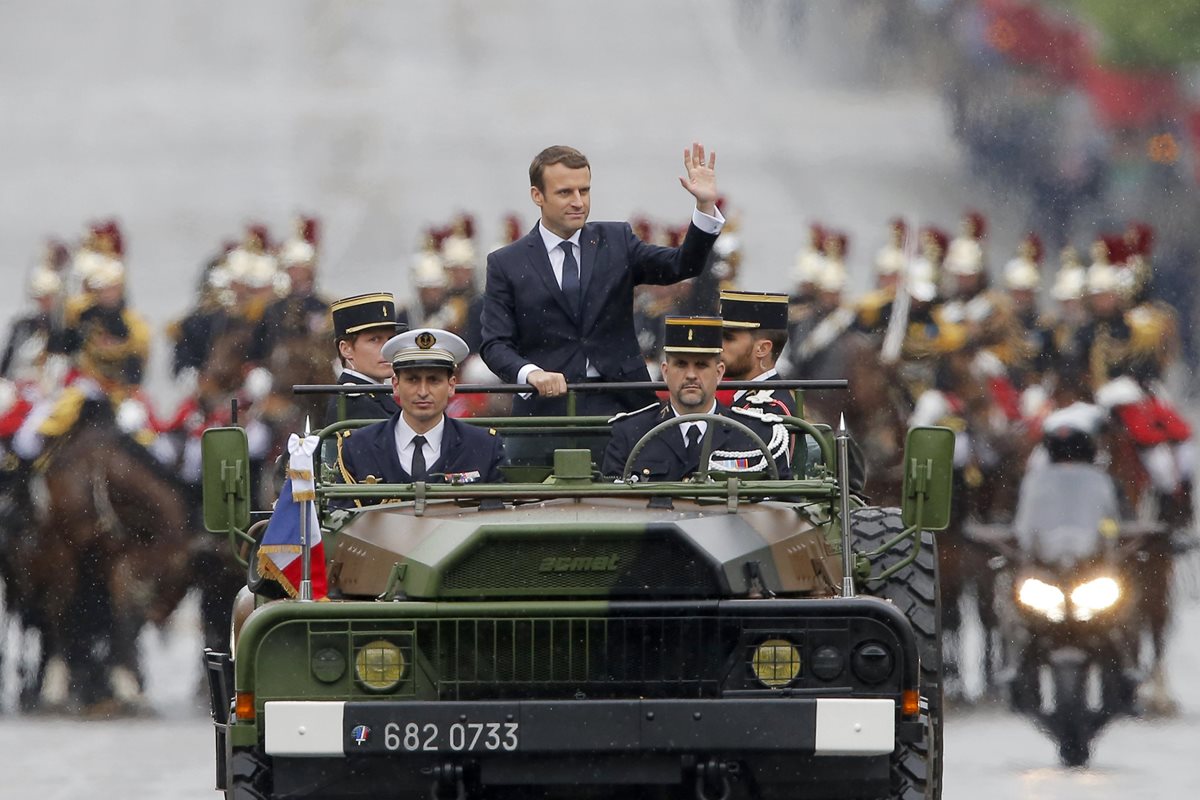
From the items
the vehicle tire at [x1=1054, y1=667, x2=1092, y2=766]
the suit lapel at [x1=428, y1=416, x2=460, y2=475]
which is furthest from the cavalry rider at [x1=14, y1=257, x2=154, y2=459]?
the suit lapel at [x1=428, y1=416, x2=460, y2=475]

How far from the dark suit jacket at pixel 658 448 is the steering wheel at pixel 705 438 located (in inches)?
9.2

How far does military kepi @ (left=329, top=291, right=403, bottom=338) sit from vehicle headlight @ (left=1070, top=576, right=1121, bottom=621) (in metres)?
4.88

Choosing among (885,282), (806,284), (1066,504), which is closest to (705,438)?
(1066,504)

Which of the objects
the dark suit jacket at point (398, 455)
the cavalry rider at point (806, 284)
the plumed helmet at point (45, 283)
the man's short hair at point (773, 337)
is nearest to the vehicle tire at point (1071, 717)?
the man's short hair at point (773, 337)

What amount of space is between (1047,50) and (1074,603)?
18.7 metres

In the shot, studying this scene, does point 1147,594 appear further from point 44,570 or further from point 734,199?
point 734,199

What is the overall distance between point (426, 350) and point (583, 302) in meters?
1.29

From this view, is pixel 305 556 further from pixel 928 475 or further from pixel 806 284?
pixel 806 284

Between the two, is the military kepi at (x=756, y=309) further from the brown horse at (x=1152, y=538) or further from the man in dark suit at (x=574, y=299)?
the brown horse at (x=1152, y=538)

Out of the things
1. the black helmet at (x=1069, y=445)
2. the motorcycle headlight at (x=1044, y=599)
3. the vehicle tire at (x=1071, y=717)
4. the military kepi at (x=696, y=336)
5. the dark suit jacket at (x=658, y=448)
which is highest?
the military kepi at (x=696, y=336)

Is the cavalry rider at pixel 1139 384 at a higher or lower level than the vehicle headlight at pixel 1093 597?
higher

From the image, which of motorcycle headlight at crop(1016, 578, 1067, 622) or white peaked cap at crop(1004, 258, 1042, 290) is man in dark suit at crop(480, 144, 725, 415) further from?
white peaked cap at crop(1004, 258, 1042, 290)

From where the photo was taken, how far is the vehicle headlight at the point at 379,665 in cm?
1071

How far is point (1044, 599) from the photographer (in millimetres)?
17734
